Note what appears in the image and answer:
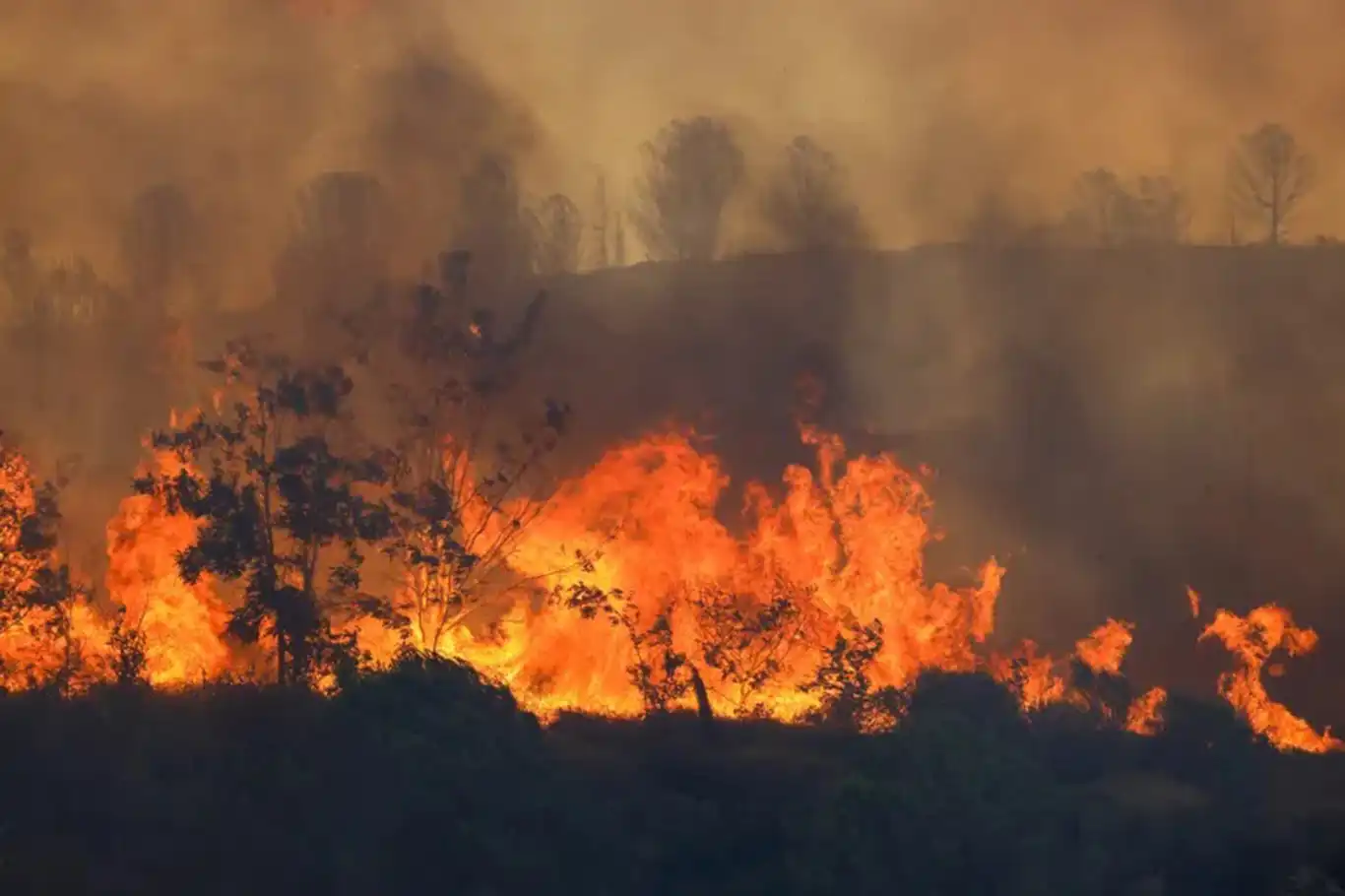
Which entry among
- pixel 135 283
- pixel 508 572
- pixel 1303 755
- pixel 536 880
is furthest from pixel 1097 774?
pixel 135 283

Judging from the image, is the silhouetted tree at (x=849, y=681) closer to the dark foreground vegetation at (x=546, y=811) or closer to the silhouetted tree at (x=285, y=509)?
the dark foreground vegetation at (x=546, y=811)

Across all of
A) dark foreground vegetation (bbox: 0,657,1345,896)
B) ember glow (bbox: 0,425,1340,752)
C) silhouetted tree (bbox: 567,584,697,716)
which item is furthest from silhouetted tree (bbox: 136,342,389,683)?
silhouetted tree (bbox: 567,584,697,716)

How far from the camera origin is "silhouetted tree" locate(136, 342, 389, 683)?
93.1 ft

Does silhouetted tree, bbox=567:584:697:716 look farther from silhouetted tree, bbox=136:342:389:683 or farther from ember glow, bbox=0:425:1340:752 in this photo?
silhouetted tree, bbox=136:342:389:683

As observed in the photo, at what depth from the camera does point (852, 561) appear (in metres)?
31.2

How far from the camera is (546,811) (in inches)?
907

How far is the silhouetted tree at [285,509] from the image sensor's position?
Result: 28391 millimetres

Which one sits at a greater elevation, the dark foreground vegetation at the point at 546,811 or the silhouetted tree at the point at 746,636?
the silhouetted tree at the point at 746,636

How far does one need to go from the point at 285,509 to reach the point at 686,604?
847 centimetres

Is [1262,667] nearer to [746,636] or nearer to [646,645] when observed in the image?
[746,636]

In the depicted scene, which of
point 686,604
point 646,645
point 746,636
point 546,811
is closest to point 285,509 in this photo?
point 646,645

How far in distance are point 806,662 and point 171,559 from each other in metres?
13.4

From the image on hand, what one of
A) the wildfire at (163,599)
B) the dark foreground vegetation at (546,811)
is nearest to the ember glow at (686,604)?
the wildfire at (163,599)

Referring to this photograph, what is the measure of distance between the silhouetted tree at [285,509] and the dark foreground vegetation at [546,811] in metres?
1.92
